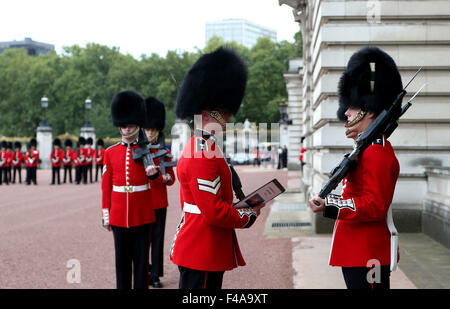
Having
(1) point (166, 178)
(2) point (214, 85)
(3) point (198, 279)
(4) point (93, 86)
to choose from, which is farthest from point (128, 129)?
(4) point (93, 86)

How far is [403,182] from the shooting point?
24.5 feet

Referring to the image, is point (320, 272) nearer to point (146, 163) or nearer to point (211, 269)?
point (146, 163)

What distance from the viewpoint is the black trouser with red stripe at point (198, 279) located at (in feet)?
9.34

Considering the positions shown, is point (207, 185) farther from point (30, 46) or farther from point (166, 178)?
point (30, 46)

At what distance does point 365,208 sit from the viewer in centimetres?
266

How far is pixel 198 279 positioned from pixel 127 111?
2.46 m

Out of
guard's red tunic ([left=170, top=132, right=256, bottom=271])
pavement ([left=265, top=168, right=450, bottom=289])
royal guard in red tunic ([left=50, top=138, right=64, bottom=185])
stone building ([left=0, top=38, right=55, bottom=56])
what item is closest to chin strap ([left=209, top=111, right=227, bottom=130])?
guard's red tunic ([left=170, top=132, right=256, bottom=271])

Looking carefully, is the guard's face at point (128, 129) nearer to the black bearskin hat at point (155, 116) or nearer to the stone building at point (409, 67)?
the black bearskin hat at point (155, 116)

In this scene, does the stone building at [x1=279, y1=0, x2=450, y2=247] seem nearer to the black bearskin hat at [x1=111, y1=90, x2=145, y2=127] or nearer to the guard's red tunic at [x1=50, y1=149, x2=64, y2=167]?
the black bearskin hat at [x1=111, y1=90, x2=145, y2=127]

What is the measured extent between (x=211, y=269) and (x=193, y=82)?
1035 millimetres

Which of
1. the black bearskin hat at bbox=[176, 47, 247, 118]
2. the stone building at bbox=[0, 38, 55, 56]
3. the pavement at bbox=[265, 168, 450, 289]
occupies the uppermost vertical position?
the stone building at bbox=[0, 38, 55, 56]

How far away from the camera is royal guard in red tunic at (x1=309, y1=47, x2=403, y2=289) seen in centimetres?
267

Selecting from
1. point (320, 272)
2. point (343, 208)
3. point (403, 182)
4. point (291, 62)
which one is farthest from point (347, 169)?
point (291, 62)

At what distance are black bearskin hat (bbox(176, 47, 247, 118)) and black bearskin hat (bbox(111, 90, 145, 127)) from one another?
1884 millimetres
